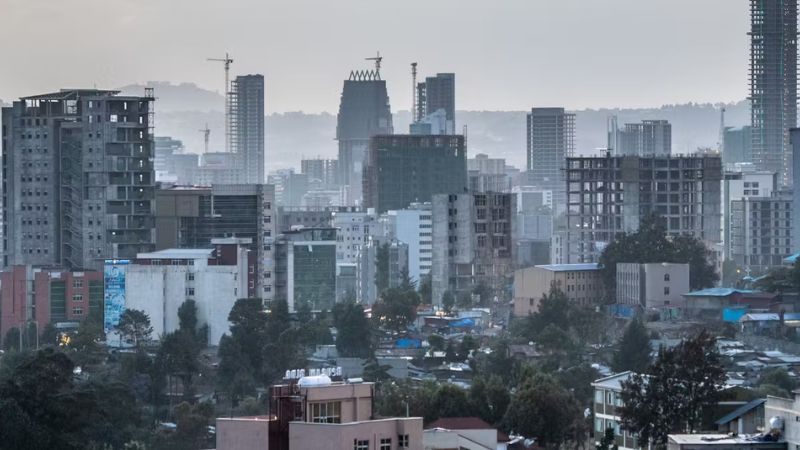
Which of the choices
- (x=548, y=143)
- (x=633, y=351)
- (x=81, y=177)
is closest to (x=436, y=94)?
(x=548, y=143)

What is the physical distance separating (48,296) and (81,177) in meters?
6.20

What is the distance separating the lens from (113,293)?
236ft

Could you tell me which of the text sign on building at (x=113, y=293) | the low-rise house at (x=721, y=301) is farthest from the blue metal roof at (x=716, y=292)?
the text sign on building at (x=113, y=293)

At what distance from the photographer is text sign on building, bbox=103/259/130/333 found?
233 ft

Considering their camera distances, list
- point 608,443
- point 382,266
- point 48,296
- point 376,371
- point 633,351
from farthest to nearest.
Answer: point 382,266, point 48,296, point 633,351, point 376,371, point 608,443

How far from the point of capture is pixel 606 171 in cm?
9775

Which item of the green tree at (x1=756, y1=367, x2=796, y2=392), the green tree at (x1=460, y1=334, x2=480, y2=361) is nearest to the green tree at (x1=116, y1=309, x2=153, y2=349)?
the green tree at (x1=460, y1=334, x2=480, y2=361)

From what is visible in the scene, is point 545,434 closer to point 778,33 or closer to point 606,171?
point 606,171

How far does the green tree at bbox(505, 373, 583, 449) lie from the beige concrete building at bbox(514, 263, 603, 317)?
31097mm

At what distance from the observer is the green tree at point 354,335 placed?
6762cm

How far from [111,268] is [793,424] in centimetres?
4605

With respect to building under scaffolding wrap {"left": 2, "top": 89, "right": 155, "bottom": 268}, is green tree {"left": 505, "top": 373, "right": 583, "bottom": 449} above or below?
below

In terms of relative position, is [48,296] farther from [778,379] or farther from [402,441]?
[402,441]

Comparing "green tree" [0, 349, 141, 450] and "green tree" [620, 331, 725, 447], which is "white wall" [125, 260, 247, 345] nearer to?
"green tree" [0, 349, 141, 450]
